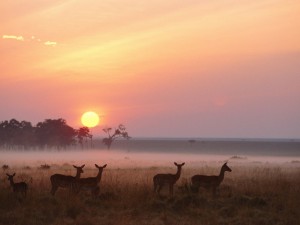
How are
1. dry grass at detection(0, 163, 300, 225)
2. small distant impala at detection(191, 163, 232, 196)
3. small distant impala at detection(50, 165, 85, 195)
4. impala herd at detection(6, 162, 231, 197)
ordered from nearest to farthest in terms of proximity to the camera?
dry grass at detection(0, 163, 300, 225) < impala herd at detection(6, 162, 231, 197) < small distant impala at detection(50, 165, 85, 195) < small distant impala at detection(191, 163, 232, 196)

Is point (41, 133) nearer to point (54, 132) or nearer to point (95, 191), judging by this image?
point (54, 132)

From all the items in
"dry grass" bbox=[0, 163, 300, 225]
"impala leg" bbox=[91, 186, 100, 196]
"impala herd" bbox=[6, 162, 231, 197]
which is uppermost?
"impala herd" bbox=[6, 162, 231, 197]

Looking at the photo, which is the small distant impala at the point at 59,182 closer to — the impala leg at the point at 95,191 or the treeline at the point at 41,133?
the impala leg at the point at 95,191

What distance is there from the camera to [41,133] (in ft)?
463

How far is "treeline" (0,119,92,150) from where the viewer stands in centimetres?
13875

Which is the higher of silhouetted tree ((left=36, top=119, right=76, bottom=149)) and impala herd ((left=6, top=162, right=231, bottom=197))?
silhouetted tree ((left=36, top=119, right=76, bottom=149))

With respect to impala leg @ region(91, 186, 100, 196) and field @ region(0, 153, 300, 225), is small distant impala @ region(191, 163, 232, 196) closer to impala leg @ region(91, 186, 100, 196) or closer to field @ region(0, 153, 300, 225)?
field @ region(0, 153, 300, 225)

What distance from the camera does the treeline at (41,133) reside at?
138750 millimetres

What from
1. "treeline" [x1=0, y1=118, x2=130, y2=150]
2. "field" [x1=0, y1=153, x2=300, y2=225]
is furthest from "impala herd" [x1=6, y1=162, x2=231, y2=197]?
"treeline" [x1=0, y1=118, x2=130, y2=150]

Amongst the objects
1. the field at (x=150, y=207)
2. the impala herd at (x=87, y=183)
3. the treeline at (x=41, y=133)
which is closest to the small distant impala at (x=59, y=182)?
the impala herd at (x=87, y=183)

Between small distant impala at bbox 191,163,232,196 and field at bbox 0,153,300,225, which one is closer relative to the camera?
field at bbox 0,153,300,225

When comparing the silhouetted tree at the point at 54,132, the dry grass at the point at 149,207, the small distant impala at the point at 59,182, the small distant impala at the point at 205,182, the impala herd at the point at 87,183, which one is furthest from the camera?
the silhouetted tree at the point at 54,132

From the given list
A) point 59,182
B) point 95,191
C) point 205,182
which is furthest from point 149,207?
point 59,182

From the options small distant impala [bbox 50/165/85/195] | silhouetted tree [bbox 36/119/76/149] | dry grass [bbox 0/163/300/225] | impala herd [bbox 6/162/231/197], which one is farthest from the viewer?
silhouetted tree [bbox 36/119/76/149]
